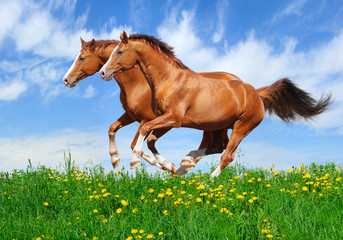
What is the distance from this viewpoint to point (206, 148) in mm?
7633

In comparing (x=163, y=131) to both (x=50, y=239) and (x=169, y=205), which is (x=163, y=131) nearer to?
(x=169, y=205)

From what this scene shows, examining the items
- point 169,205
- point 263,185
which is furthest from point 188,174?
point 169,205

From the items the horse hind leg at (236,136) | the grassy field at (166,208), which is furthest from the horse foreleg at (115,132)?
the horse hind leg at (236,136)

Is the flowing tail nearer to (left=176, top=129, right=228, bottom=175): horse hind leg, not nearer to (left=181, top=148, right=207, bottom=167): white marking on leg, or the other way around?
(left=176, top=129, right=228, bottom=175): horse hind leg

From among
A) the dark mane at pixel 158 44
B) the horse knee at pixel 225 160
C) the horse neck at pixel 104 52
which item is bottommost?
the horse knee at pixel 225 160

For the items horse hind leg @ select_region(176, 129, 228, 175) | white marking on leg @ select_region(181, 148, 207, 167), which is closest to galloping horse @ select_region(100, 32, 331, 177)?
horse hind leg @ select_region(176, 129, 228, 175)

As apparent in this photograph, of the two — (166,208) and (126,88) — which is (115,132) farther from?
(166,208)

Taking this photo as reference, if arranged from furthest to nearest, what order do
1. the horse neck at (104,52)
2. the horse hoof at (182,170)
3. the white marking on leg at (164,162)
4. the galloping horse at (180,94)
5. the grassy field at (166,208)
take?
1. the horse neck at (104,52)
2. the horse hoof at (182,170)
3. the white marking on leg at (164,162)
4. the galloping horse at (180,94)
5. the grassy field at (166,208)

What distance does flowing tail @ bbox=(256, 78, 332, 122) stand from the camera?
8617 mm

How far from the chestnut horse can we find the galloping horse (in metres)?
0.61

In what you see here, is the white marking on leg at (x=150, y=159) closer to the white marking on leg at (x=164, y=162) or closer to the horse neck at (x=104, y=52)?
the white marking on leg at (x=164, y=162)

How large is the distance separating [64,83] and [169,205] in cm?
409

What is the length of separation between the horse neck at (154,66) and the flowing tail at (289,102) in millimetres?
2788

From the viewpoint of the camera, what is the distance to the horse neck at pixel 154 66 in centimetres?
648
